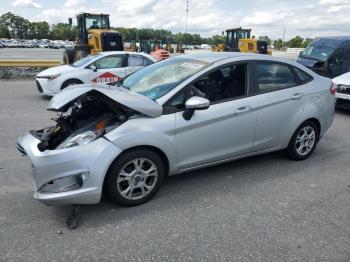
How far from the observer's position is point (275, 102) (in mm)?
4867

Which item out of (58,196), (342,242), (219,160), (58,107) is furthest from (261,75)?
(58,196)

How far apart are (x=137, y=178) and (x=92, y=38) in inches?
577

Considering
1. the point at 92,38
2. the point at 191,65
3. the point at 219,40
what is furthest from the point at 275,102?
the point at 219,40

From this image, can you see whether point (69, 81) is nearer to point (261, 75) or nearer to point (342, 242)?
point (261, 75)

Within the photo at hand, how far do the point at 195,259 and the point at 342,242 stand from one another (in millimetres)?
1393

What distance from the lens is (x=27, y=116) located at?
811 centimetres

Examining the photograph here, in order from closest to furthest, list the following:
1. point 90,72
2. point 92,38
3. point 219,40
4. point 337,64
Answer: point 90,72 → point 337,64 → point 92,38 → point 219,40

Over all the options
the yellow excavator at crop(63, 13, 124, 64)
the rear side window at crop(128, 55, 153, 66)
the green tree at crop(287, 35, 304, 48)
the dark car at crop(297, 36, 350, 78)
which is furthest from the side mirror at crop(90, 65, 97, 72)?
the green tree at crop(287, 35, 304, 48)

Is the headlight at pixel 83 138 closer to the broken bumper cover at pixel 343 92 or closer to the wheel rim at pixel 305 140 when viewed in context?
the wheel rim at pixel 305 140

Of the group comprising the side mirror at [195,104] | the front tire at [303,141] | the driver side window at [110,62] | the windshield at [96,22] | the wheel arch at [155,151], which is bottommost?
Answer: the front tire at [303,141]

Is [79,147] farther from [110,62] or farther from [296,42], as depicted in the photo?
[296,42]

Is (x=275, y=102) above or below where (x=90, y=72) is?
above

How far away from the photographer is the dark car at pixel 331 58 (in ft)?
39.6

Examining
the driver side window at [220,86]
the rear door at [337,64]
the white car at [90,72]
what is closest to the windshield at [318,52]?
the rear door at [337,64]
